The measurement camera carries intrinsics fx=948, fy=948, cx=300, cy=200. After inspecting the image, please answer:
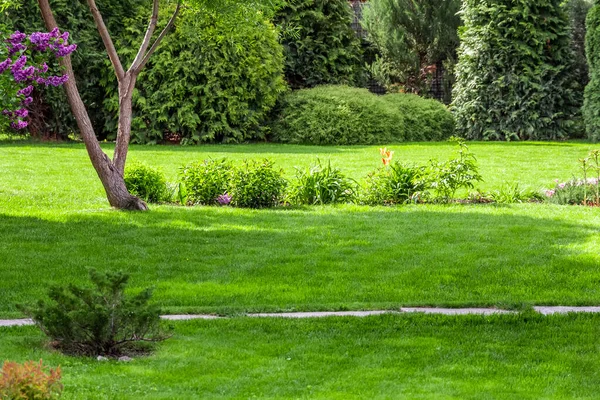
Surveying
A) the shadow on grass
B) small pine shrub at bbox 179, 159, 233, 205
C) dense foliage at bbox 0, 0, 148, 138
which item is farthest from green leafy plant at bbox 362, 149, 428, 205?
dense foliage at bbox 0, 0, 148, 138

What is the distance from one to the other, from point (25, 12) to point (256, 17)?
931 centimetres

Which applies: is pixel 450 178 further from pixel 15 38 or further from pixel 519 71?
pixel 519 71

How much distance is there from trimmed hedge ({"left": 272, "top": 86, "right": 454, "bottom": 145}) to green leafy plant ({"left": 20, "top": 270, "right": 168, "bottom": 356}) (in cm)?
1421

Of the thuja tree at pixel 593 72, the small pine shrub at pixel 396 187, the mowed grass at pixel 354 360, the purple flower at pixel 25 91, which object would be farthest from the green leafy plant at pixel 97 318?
the thuja tree at pixel 593 72

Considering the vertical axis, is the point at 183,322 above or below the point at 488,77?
below

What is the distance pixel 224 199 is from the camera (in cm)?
1265

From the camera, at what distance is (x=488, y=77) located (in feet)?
72.8

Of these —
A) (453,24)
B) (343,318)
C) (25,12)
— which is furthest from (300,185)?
(453,24)

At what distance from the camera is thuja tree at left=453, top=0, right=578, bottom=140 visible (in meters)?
21.8

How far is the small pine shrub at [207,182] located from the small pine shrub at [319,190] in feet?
2.99

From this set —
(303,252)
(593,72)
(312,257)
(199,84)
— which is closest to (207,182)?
(303,252)

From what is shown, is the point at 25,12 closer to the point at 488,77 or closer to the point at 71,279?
the point at 488,77

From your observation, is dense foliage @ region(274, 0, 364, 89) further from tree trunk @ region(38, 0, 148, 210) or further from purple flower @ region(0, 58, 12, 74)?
purple flower @ region(0, 58, 12, 74)

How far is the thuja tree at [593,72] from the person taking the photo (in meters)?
20.3
